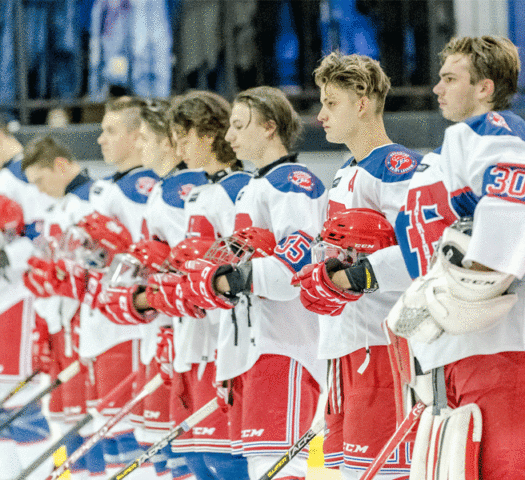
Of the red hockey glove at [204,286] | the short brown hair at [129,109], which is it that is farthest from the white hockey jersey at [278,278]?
the short brown hair at [129,109]

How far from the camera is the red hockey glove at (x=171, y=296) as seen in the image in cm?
283

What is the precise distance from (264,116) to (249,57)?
333 centimetres

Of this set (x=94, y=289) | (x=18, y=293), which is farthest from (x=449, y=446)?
(x=18, y=293)

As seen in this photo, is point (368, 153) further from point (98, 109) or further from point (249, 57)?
point (98, 109)

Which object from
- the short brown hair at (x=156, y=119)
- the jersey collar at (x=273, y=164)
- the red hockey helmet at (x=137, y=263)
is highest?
the short brown hair at (x=156, y=119)

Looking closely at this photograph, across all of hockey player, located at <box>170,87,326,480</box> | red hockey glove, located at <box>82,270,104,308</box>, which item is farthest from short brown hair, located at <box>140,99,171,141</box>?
hockey player, located at <box>170,87,326,480</box>

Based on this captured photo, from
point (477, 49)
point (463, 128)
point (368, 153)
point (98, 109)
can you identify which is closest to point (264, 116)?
point (368, 153)

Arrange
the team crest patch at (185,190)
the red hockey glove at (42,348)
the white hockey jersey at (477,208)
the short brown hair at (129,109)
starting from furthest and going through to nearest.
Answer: the red hockey glove at (42,348) → the short brown hair at (129,109) → the team crest patch at (185,190) → the white hockey jersey at (477,208)

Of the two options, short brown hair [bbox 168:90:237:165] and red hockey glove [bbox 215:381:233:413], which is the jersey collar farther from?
red hockey glove [bbox 215:381:233:413]

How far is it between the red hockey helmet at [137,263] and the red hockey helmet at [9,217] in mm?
1525

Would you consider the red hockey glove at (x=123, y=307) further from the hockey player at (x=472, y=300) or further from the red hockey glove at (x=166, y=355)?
the hockey player at (x=472, y=300)

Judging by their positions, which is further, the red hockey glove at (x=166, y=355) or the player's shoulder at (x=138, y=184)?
the player's shoulder at (x=138, y=184)

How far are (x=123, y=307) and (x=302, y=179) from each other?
35.1 inches

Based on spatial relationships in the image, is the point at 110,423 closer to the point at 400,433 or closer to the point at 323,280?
the point at 323,280
